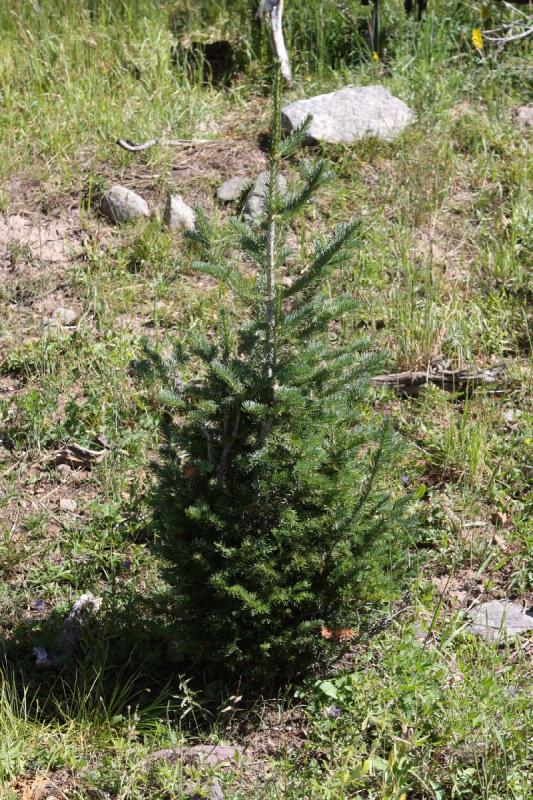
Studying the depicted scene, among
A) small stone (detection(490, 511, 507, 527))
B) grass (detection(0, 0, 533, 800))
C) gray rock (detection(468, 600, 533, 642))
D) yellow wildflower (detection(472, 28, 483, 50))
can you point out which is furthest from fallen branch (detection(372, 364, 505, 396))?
yellow wildflower (detection(472, 28, 483, 50))

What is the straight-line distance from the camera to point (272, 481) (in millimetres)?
3270

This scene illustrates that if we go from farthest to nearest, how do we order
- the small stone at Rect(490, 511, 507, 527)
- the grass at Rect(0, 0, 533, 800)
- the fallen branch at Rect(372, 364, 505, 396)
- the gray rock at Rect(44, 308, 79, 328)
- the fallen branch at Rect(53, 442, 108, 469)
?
the gray rock at Rect(44, 308, 79, 328) → the fallen branch at Rect(372, 364, 505, 396) → the fallen branch at Rect(53, 442, 108, 469) → the small stone at Rect(490, 511, 507, 527) → the grass at Rect(0, 0, 533, 800)

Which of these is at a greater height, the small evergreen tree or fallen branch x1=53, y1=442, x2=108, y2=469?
the small evergreen tree

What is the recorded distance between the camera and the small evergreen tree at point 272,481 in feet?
10.6

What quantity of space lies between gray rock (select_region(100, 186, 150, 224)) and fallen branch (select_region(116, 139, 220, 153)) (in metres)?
0.43

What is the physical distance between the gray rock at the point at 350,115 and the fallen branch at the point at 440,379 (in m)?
2.17

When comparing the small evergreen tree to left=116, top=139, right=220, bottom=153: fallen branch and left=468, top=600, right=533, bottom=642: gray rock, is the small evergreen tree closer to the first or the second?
left=468, top=600, right=533, bottom=642: gray rock

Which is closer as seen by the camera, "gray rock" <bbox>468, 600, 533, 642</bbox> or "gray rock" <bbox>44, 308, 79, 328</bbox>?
"gray rock" <bbox>468, 600, 533, 642</bbox>

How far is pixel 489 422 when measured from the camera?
489cm

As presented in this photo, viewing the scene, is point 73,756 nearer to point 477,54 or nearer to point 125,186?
point 125,186

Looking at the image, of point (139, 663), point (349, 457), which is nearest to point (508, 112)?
point (349, 457)

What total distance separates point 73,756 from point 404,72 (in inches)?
217

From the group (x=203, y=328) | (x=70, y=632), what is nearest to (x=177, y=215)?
(x=203, y=328)

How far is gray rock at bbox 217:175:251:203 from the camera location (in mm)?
6371
